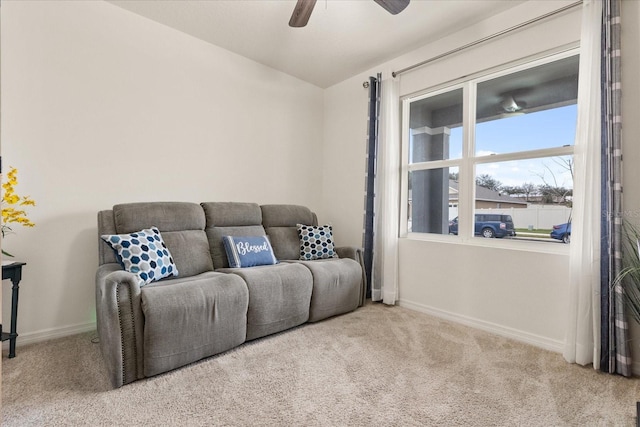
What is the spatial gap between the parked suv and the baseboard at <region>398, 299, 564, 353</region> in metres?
0.74

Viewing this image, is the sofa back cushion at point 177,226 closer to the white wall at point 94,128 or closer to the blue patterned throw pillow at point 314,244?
the white wall at point 94,128

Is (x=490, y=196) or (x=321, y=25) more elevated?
(x=321, y=25)

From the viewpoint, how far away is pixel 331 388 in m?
1.84

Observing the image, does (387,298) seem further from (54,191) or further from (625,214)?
(54,191)

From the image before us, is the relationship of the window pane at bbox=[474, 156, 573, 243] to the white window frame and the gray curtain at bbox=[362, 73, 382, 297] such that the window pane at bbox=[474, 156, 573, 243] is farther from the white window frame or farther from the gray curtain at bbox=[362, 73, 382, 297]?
the gray curtain at bbox=[362, 73, 382, 297]

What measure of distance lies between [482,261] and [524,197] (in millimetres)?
613

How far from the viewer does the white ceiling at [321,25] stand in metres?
2.65

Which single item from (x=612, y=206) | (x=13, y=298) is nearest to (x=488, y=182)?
(x=612, y=206)

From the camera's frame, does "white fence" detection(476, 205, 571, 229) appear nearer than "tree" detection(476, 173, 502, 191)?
Yes

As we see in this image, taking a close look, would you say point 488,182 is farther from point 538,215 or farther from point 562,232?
point 562,232

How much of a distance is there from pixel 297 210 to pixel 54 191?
2.07 metres

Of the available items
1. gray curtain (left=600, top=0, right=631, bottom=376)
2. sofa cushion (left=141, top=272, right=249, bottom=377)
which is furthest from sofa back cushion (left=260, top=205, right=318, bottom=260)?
gray curtain (left=600, top=0, right=631, bottom=376)

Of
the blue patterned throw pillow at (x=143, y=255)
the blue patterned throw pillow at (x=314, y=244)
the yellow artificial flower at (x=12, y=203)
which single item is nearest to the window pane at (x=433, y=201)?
the blue patterned throw pillow at (x=314, y=244)

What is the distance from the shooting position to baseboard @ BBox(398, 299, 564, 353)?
2398 millimetres
